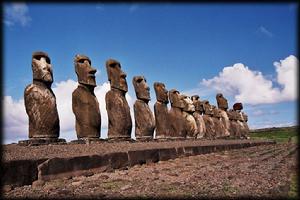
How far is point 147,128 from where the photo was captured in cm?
1412

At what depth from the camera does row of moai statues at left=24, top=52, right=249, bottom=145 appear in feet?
29.5

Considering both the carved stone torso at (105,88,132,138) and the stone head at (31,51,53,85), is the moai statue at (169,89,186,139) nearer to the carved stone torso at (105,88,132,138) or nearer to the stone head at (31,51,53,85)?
the carved stone torso at (105,88,132,138)

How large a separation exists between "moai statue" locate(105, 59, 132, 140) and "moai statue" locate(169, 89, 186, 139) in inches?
196

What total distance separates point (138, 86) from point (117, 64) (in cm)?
222

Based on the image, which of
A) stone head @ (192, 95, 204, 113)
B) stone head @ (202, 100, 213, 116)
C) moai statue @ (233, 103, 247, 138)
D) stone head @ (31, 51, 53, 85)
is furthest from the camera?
moai statue @ (233, 103, 247, 138)

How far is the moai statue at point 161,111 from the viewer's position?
53.5 feet

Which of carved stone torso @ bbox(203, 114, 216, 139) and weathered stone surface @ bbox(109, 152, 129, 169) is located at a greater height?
carved stone torso @ bbox(203, 114, 216, 139)

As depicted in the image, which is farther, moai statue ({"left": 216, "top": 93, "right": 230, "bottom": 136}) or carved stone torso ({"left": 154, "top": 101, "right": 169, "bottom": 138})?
moai statue ({"left": 216, "top": 93, "right": 230, "bottom": 136})

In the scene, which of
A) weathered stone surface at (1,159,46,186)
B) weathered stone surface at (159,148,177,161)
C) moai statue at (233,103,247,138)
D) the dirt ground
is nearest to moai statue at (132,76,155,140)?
weathered stone surface at (159,148,177,161)

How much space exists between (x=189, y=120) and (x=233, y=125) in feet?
31.2

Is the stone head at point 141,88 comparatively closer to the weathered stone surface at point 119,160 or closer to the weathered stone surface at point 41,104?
the weathered stone surface at point 41,104

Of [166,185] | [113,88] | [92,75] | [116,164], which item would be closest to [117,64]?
[113,88]

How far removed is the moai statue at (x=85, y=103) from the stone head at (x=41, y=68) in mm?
1416

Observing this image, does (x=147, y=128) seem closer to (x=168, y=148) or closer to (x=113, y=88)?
(x=113, y=88)
